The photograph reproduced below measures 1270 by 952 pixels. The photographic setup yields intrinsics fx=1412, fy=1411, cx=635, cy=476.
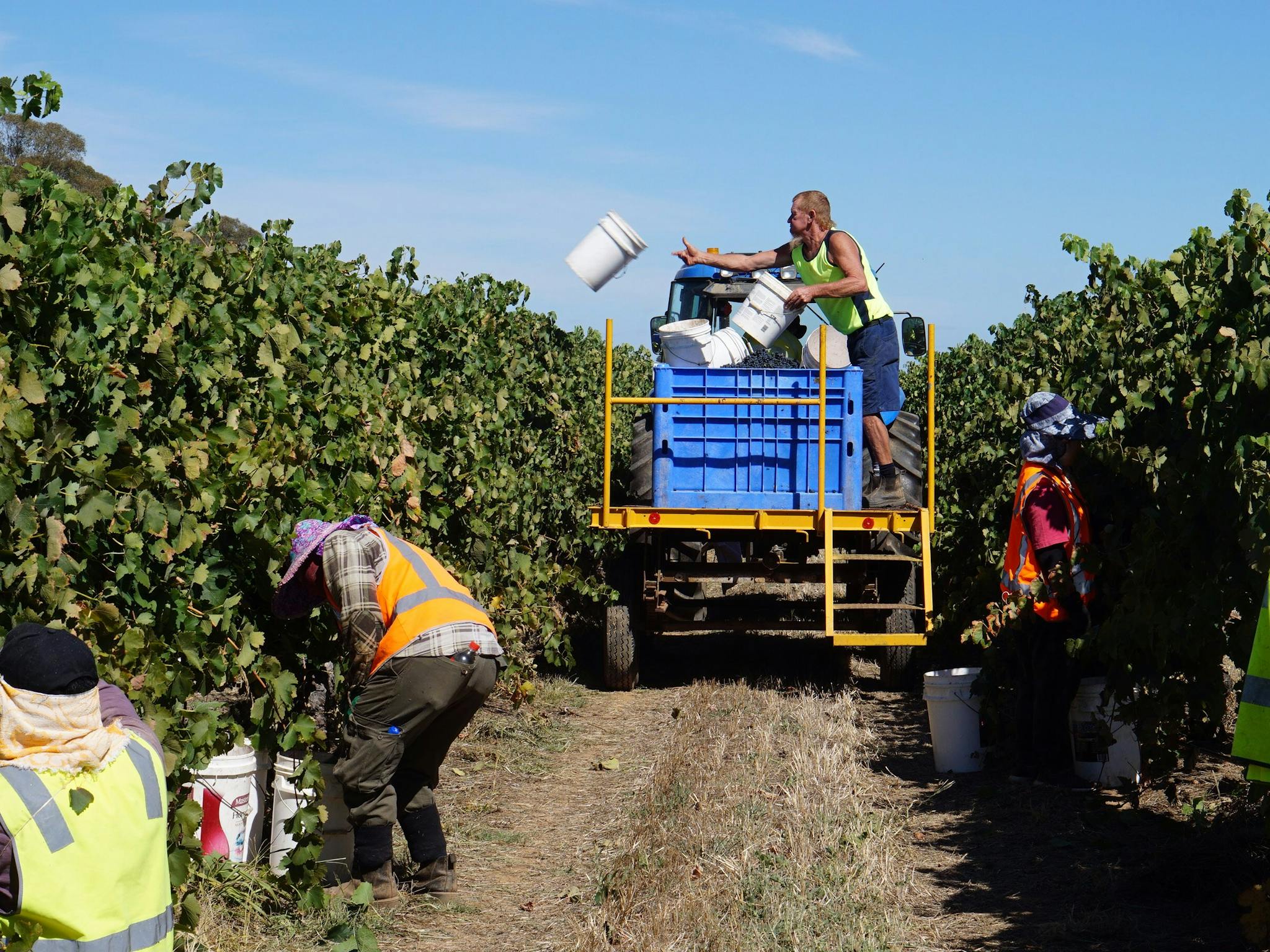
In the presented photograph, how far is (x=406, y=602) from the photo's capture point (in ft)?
15.7

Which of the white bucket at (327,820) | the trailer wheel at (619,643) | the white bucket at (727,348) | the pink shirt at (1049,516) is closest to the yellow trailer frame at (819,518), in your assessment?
the white bucket at (727,348)

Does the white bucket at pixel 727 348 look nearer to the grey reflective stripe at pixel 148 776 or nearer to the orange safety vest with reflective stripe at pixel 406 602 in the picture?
the orange safety vest with reflective stripe at pixel 406 602

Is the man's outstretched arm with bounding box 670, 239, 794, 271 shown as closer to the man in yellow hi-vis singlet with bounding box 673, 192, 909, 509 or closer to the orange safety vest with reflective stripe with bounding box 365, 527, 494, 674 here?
the man in yellow hi-vis singlet with bounding box 673, 192, 909, 509

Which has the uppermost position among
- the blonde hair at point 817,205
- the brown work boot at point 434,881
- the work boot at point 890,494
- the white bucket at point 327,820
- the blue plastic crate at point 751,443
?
the blonde hair at point 817,205

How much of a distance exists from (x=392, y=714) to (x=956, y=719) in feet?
10.6

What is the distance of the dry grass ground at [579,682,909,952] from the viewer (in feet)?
14.8

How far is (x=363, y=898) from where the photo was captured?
188 inches

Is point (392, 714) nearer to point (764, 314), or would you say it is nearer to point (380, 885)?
point (380, 885)

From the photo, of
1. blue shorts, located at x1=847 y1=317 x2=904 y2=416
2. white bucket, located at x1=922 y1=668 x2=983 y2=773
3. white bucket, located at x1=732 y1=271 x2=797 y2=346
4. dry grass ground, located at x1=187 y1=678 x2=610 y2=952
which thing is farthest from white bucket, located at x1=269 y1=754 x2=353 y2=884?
white bucket, located at x1=732 y1=271 x2=797 y2=346

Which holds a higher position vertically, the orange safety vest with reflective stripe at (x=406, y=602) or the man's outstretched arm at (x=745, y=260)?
the man's outstretched arm at (x=745, y=260)

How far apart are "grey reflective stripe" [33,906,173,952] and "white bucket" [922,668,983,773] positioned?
15.3ft

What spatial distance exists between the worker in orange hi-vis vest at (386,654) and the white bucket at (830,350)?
4505 millimetres

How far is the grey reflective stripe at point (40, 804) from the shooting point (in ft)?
8.23

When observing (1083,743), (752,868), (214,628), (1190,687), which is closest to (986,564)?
(1083,743)
